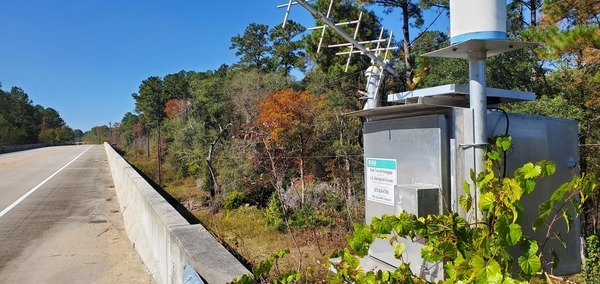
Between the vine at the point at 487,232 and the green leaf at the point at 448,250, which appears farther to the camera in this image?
the green leaf at the point at 448,250

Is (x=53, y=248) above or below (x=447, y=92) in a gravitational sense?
below

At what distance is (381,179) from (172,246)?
264 centimetres

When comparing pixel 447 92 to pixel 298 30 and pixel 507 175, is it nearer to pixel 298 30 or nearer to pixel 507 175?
pixel 507 175

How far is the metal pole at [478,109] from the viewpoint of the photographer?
202cm

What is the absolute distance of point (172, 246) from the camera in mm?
Answer: 4336

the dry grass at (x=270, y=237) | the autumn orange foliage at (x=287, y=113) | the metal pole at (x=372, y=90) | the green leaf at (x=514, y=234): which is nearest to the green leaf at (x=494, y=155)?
the green leaf at (x=514, y=234)

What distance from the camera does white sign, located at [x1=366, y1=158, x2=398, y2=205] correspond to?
250 cm

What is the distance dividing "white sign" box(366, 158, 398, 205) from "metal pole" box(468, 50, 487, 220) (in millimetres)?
525

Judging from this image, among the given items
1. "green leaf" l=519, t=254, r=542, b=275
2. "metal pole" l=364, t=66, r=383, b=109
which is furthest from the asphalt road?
"green leaf" l=519, t=254, r=542, b=275

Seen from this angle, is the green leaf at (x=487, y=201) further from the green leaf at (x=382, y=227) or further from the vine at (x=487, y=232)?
the green leaf at (x=382, y=227)

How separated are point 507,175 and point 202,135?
95.6ft

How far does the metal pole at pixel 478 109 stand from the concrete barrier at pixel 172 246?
6.21 feet

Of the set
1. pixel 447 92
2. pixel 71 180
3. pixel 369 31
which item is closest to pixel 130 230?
pixel 447 92

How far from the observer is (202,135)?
30188mm
